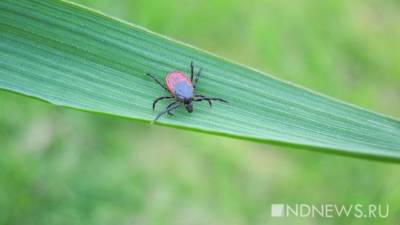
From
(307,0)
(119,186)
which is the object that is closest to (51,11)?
(119,186)

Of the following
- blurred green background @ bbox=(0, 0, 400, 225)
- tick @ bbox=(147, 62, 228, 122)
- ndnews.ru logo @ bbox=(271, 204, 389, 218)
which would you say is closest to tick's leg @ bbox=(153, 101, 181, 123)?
tick @ bbox=(147, 62, 228, 122)

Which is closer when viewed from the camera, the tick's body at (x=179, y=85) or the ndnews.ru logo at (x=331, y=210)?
the tick's body at (x=179, y=85)

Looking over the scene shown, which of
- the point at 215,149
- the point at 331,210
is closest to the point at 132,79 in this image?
the point at 215,149

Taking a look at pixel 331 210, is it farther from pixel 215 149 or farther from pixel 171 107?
pixel 171 107

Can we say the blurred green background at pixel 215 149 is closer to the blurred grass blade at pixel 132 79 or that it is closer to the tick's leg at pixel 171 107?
the tick's leg at pixel 171 107

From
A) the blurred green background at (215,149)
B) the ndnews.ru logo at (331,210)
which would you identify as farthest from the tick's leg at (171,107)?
the ndnews.ru logo at (331,210)

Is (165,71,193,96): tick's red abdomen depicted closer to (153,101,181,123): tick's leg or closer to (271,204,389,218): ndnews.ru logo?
(153,101,181,123): tick's leg

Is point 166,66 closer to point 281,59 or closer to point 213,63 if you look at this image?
point 213,63
